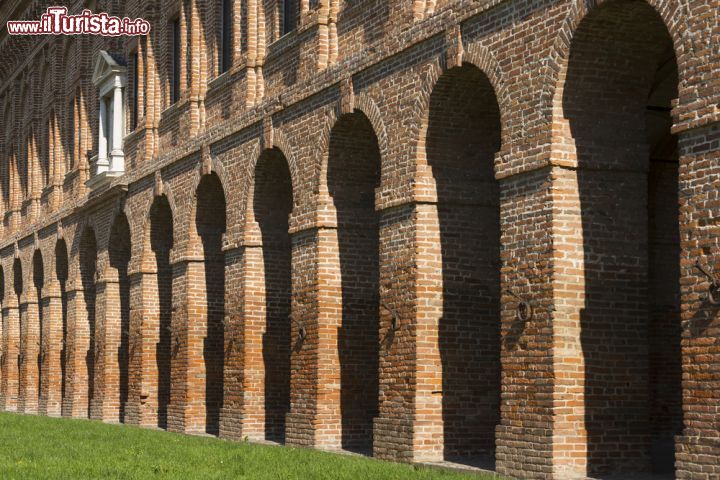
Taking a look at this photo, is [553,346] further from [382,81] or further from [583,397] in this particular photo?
[382,81]

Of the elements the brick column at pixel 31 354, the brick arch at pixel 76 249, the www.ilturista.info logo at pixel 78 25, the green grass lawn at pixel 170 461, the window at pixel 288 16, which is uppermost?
the www.ilturista.info logo at pixel 78 25

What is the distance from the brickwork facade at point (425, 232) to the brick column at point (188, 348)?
0.19 ft

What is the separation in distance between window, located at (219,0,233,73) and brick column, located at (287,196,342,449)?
18.1ft

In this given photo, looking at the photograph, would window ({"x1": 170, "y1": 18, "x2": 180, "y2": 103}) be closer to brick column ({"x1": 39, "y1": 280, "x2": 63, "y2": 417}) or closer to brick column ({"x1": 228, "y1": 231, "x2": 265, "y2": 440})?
brick column ({"x1": 228, "y1": 231, "x2": 265, "y2": 440})

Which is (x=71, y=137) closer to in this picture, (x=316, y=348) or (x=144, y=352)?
(x=144, y=352)

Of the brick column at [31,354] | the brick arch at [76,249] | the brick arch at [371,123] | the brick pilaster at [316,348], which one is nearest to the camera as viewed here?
the brick arch at [371,123]

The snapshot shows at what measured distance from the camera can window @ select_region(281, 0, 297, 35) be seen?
21.2 metres

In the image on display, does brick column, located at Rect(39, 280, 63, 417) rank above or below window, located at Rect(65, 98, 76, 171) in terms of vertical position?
below

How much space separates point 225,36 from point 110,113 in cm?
808

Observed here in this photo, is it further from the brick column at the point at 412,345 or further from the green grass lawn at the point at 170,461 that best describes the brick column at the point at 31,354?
the brick column at the point at 412,345

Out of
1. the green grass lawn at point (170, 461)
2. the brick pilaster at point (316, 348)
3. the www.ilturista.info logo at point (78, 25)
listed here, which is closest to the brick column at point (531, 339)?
the green grass lawn at point (170, 461)

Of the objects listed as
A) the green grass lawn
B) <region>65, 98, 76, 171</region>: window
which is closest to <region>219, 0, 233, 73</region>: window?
the green grass lawn

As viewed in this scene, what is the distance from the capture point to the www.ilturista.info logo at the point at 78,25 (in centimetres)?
2931

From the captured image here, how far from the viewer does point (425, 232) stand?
54.4ft
